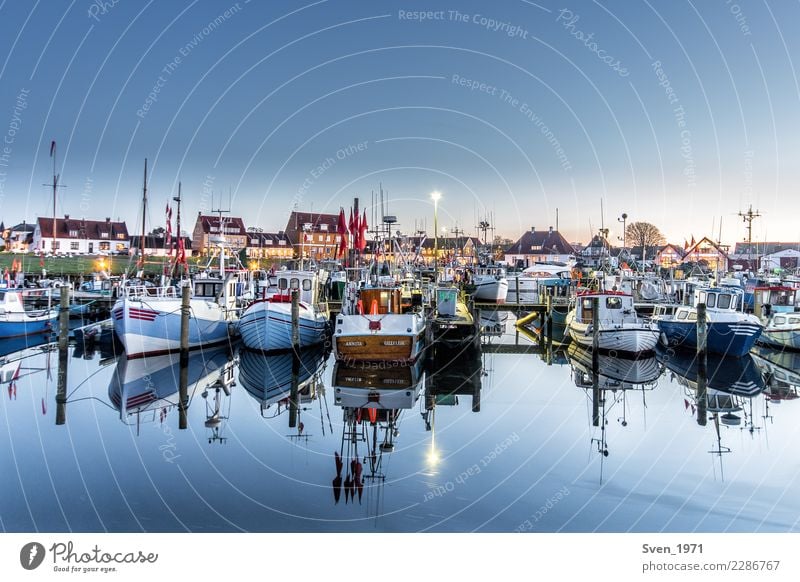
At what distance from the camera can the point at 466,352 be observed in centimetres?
2767

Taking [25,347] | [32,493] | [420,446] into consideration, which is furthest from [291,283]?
[32,493]

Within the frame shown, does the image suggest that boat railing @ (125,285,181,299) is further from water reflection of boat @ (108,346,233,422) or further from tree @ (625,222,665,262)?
tree @ (625,222,665,262)

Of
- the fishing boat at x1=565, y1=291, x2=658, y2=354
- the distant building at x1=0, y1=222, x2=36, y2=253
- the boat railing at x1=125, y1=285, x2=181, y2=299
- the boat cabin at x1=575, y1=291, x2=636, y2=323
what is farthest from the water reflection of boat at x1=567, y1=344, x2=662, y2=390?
the distant building at x1=0, y1=222, x2=36, y2=253

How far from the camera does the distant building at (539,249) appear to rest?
101 meters

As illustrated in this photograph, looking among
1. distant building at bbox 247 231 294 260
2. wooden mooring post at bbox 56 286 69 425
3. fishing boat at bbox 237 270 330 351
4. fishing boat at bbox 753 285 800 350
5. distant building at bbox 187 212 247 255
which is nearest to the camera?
wooden mooring post at bbox 56 286 69 425

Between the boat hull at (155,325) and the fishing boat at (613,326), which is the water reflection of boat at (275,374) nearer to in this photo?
the boat hull at (155,325)

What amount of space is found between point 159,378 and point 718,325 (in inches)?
809

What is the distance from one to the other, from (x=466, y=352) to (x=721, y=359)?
9937 millimetres

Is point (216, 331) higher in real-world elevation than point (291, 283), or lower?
lower

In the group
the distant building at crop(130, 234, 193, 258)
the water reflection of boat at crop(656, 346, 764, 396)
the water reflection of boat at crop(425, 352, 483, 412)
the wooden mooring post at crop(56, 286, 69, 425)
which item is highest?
the distant building at crop(130, 234, 193, 258)

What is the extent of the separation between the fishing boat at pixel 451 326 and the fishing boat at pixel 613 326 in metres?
4.57

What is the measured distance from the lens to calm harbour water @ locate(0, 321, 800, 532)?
396 inches

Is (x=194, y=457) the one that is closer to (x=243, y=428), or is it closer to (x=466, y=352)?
(x=243, y=428)

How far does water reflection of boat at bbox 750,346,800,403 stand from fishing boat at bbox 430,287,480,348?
11314 millimetres
